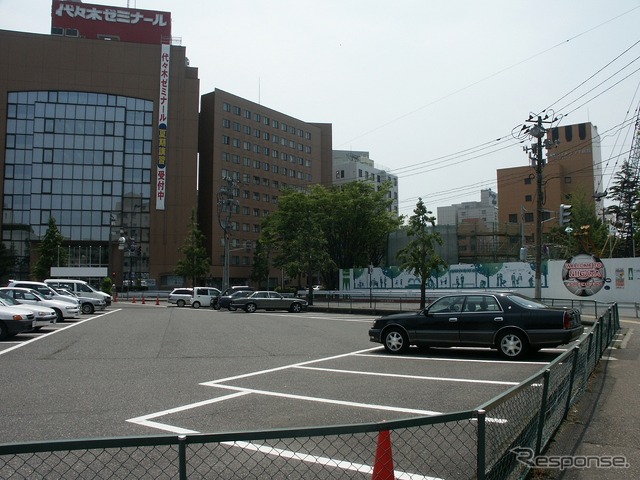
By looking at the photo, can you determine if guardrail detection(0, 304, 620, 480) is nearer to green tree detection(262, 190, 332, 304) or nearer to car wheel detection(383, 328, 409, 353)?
car wheel detection(383, 328, 409, 353)

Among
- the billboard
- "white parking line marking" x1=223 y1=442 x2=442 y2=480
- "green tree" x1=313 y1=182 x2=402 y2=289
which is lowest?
"white parking line marking" x1=223 y1=442 x2=442 y2=480

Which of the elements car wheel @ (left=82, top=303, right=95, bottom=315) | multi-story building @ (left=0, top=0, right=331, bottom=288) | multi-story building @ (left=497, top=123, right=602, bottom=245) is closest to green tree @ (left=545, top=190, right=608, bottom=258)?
multi-story building @ (left=497, top=123, right=602, bottom=245)

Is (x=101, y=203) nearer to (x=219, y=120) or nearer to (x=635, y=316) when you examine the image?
(x=219, y=120)

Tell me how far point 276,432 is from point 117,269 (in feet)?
252

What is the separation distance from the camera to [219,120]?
84.9 m

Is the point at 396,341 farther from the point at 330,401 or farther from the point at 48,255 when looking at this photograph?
the point at 48,255

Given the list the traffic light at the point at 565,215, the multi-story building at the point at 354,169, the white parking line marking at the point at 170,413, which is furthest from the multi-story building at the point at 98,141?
the white parking line marking at the point at 170,413

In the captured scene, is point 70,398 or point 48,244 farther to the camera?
point 48,244

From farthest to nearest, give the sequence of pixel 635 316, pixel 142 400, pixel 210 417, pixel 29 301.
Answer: pixel 635 316 < pixel 29 301 < pixel 142 400 < pixel 210 417

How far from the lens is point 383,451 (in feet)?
11.8

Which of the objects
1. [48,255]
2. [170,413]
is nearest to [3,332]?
[170,413]

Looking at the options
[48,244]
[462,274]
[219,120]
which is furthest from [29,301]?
[219,120]

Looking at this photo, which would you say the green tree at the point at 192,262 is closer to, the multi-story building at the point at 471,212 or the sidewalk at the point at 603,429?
the sidewalk at the point at 603,429

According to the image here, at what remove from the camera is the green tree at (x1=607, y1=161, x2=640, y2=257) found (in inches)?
2647
